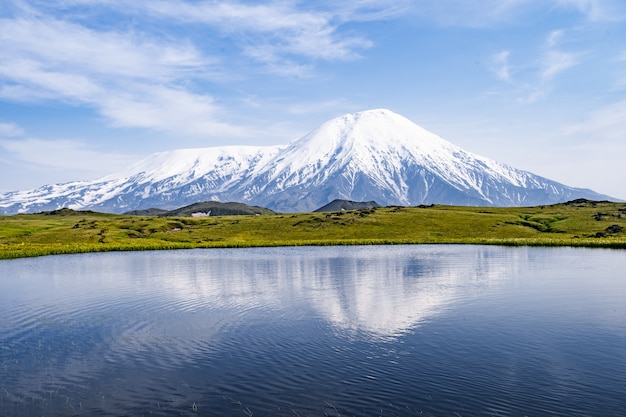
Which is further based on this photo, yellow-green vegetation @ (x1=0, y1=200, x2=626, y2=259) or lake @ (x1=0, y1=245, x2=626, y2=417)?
yellow-green vegetation @ (x1=0, y1=200, x2=626, y2=259)

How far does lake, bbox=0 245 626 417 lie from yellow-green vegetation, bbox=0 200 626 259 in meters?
68.7

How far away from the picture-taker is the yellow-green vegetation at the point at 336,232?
136 meters

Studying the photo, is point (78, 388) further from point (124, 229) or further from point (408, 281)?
point (124, 229)

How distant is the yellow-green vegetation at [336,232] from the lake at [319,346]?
2705 inches

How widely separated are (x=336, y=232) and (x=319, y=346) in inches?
5296

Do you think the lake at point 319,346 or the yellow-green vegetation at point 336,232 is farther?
the yellow-green vegetation at point 336,232

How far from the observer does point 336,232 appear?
170 metres

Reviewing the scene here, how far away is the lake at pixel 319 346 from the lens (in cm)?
2555

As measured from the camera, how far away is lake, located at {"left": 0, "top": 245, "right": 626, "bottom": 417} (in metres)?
25.5

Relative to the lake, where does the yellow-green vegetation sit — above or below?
above

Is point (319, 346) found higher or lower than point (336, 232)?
lower

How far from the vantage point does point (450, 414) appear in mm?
23453

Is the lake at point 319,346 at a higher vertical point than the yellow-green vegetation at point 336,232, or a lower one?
lower

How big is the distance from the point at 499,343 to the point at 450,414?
13.4 metres
